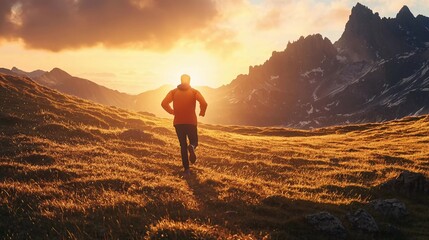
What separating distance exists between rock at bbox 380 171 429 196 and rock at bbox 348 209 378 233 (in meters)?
6.09

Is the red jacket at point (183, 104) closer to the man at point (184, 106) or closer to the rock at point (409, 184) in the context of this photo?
the man at point (184, 106)

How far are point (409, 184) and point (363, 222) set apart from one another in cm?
690

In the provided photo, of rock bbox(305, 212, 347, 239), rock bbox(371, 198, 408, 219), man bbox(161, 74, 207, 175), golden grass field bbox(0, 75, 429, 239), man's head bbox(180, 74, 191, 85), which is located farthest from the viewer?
man bbox(161, 74, 207, 175)

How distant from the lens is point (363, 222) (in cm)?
1221

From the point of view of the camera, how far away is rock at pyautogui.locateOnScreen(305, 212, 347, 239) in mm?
11305

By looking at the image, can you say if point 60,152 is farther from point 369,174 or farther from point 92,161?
point 369,174

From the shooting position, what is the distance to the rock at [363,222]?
12.0 m

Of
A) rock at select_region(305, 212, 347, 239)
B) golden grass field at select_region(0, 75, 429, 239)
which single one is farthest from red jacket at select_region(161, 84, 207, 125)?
rock at select_region(305, 212, 347, 239)

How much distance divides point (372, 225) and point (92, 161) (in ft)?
41.7

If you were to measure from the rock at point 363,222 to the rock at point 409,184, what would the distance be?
6.09 m

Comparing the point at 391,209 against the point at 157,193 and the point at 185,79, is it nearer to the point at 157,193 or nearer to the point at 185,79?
the point at 157,193

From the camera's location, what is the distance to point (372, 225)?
1208cm

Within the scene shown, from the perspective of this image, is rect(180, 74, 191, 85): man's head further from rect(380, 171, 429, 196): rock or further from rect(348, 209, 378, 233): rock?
rect(380, 171, 429, 196): rock

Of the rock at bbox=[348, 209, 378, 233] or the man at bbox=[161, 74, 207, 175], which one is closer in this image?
the rock at bbox=[348, 209, 378, 233]
